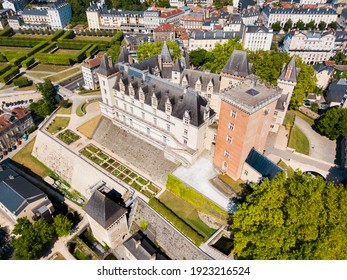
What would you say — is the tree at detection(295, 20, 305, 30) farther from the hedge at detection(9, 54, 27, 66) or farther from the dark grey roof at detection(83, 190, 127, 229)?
the dark grey roof at detection(83, 190, 127, 229)

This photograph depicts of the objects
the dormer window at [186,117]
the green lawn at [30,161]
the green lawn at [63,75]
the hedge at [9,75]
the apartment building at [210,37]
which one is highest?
the dormer window at [186,117]

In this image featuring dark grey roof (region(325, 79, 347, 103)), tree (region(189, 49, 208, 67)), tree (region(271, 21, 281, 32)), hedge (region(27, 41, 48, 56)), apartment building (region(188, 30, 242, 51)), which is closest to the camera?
dark grey roof (region(325, 79, 347, 103))

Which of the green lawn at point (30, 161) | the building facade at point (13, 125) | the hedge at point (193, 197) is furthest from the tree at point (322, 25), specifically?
the green lawn at point (30, 161)

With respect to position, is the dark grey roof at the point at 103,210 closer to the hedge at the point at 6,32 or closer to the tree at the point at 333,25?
the hedge at the point at 6,32

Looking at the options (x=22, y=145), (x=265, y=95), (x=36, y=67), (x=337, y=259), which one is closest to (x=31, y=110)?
(x=22, y=145)

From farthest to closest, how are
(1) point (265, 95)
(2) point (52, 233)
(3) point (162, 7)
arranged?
1. (3) point (162, 7)
2. (2) point (52, 233)
3. (1) point (265, 95)

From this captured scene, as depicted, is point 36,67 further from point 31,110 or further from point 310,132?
point 310,132

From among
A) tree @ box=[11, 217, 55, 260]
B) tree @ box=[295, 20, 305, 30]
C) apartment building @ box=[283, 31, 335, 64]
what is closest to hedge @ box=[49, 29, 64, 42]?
tree @ box=[11, 217, 55, 260]
